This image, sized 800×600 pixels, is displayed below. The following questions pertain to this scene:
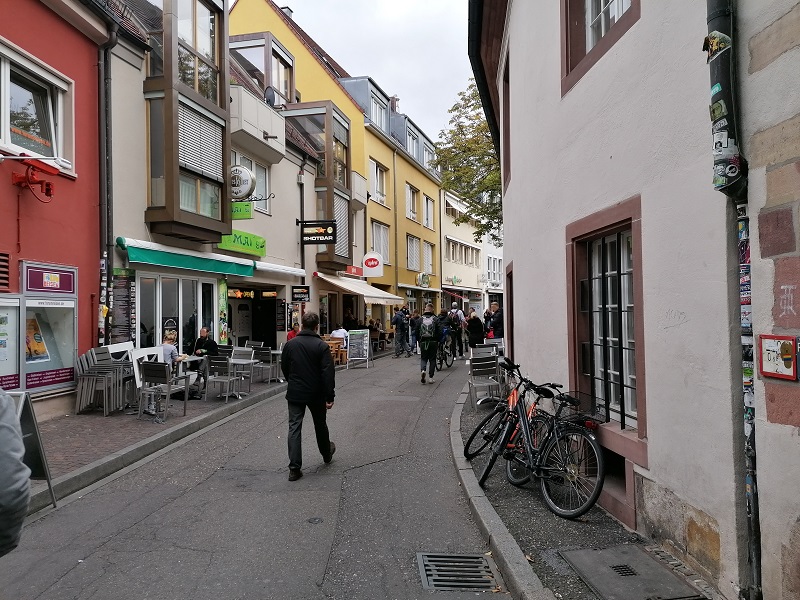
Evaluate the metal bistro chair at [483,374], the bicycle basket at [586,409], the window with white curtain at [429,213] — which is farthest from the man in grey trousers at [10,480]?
the window with white curtain at [429,213]

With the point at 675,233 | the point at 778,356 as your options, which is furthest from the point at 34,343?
the point at 778,356

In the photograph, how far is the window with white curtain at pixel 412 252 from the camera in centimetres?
3338

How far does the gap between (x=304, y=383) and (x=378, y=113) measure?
91.1 feet

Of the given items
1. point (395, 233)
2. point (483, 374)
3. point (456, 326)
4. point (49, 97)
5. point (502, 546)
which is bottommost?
point (502, 546)

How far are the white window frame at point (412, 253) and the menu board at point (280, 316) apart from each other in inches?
563

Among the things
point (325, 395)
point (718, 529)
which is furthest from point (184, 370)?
point (718, 529)

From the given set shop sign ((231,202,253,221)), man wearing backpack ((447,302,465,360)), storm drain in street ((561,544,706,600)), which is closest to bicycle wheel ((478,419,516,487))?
storm drain in street ((561,544,706,600))

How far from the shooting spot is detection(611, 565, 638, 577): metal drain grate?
3.77 metres

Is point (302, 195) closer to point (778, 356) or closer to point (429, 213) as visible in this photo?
point (429, 213)

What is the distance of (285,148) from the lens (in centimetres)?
1880

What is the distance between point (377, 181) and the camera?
96.5ft

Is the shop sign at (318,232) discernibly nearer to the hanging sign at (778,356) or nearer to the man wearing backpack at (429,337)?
the man wearing backpack at (429,337)

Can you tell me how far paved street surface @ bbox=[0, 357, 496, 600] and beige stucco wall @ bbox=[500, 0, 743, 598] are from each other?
60.7 inches

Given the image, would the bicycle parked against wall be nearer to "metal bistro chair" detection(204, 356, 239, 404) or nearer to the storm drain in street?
"metal bistro chair" detection(204, 356, 239, 404)
